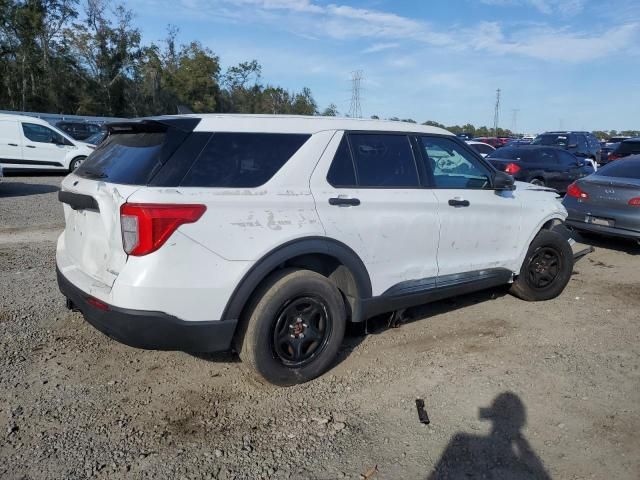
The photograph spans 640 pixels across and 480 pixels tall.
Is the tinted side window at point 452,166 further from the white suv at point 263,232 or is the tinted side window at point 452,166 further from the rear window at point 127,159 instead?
the rear window at point 127,159

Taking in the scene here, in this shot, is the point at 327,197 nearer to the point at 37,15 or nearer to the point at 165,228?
the point at 165,228

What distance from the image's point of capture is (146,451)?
285cm

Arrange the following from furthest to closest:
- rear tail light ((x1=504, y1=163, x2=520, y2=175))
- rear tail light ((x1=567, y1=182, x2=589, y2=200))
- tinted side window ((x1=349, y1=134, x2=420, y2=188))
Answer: rear tail light ((x1=504, y1=163, x2=520, y2=175)) < rear tail light ((x1=567, y1=182, x2=589, y2=200)) < tinted side window ((x1=349, y1=134, x2=420, y2=188))

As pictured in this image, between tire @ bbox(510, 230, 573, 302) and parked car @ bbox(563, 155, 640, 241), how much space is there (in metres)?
2.71

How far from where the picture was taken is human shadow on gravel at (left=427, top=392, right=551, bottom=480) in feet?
8.99

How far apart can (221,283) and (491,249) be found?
106 inches

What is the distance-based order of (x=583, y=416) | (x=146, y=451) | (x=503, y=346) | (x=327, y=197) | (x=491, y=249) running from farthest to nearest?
(x=491, y=249) < (x=503, y=346) < (x=327, y=197) < (x=583, y=416) < (x=146, y=451)

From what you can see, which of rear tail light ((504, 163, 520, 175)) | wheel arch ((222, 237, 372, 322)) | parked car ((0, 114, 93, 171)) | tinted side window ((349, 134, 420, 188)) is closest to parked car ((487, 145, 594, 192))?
rear tail light ((504, 163, 520, 175))

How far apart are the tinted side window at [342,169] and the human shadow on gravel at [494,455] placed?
1778 mm

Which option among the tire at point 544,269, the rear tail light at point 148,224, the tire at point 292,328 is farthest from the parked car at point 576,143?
the rear tail light at point 148,224

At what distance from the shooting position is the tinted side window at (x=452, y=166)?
4.34m

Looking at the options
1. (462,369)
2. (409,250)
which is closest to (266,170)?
(409,250)

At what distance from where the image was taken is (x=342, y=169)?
373cm

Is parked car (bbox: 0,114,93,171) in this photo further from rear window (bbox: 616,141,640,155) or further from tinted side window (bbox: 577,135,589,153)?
tinted side window (bbox: 577,135,589,153)
